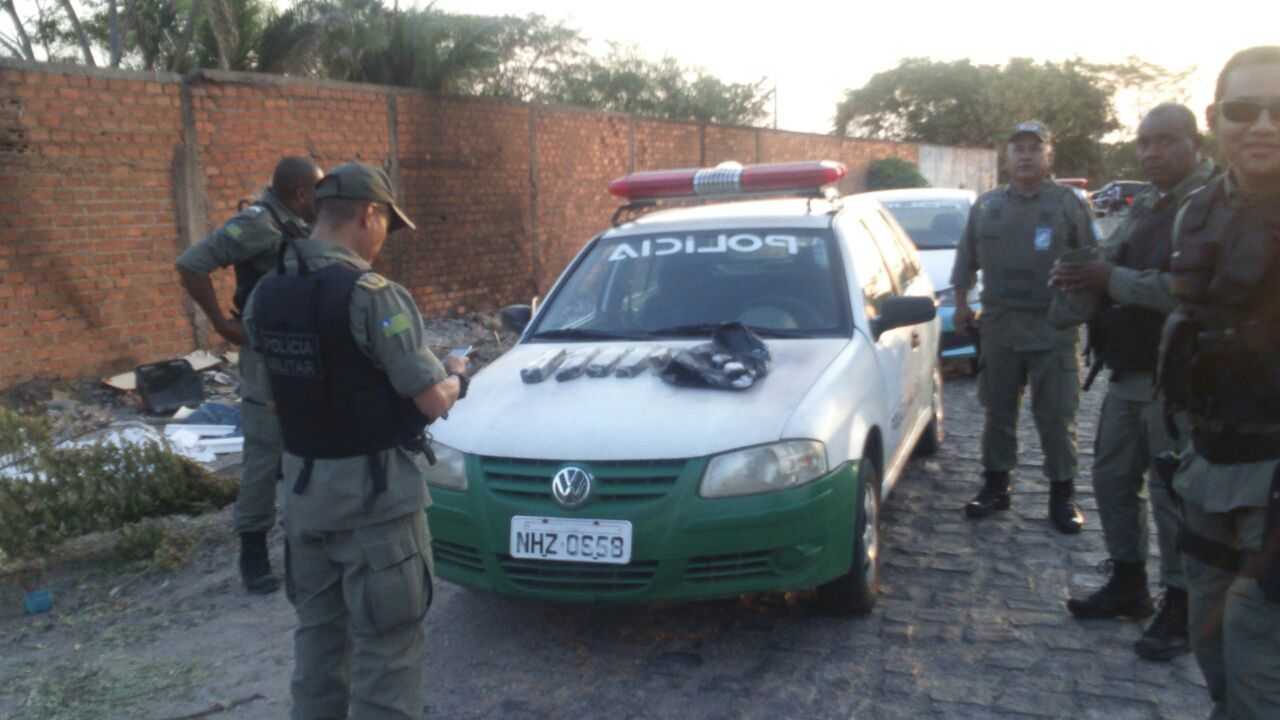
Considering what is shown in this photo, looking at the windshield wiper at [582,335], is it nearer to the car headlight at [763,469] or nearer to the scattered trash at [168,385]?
the car headlight at [763,469]

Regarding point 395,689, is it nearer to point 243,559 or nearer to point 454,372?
point 454,372

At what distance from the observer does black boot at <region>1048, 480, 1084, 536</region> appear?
494 cm

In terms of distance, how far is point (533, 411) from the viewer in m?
3.84

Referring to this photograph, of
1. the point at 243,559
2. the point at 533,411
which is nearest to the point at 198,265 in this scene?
the point at 243,559

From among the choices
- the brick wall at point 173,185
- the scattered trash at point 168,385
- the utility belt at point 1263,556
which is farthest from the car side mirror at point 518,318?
the brick wall at point 173,185

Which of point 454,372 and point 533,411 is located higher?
point 454,372

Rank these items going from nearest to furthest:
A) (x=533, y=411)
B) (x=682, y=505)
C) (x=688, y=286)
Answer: (x=682, y=505) → (x=533, y=411) → (x=688, y=286)

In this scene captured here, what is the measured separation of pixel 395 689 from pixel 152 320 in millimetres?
6613

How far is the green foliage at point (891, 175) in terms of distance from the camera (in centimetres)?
2672

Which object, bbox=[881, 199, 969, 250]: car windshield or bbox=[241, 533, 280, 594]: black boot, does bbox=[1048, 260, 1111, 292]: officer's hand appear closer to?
bbox=[241, 533, 280, 594]: black boot

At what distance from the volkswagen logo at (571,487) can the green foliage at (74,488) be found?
2.66 meters

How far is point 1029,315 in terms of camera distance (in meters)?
4.95

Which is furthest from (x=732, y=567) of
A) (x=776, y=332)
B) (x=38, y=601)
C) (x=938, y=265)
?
(x=938, y=265)

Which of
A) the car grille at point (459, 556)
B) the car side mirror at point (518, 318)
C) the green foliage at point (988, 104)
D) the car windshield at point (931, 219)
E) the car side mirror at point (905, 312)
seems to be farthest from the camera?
the green foliage at point (988, 104)
